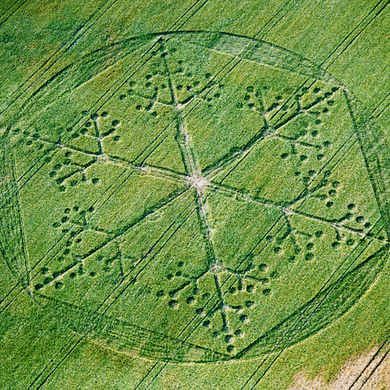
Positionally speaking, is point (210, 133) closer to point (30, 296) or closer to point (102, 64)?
point (102, 64)

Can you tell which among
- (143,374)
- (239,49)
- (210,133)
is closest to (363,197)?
(210,133)

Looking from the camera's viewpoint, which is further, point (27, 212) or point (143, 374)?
point (27, 212)

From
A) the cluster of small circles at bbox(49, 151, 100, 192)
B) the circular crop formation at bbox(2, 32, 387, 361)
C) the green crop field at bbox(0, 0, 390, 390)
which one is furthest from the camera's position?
the cluster of small circles at bbox(49, 151, 100, 192)

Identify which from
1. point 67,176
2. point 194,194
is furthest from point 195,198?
point 67,176

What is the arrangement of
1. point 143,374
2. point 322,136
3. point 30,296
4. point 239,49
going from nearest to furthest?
point 143,374
point 30,296
point 322,136
point 239,49

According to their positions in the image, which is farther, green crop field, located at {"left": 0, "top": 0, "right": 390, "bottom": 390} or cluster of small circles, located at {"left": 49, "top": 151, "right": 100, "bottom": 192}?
cluster of small circles, located at {"left": 49, "top": 151, "right": 100, "bottom": 192}

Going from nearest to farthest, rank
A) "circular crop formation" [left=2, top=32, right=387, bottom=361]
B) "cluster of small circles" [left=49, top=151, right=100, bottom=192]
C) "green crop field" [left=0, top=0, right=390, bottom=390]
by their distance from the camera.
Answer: "green crop field" [left=0, top=0, right=390, bottom=390] < "circular crop formation" [left=2, top=32, right=387, bottom=361] < "cluster of small circles" [left=49, top=151, right=100, bottom=192]
